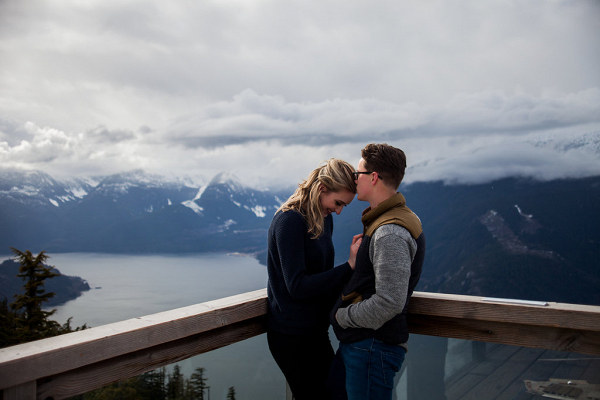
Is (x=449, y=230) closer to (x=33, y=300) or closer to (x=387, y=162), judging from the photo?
(x=33, y=300)

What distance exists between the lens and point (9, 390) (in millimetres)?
1162

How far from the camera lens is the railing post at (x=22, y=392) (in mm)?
1161

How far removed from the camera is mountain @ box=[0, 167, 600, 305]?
91438 millimetres

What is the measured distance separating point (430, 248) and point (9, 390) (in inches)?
5469

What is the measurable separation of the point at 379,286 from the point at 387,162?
1.89ft

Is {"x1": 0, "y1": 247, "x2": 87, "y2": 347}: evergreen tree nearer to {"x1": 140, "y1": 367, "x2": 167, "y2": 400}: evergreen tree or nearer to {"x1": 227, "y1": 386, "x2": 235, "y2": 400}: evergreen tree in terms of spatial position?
{"x1": 140, "y1": 367, "x2": 167, "y2": 400}: evergreen tree

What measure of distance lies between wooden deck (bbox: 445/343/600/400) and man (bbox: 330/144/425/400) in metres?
0.46

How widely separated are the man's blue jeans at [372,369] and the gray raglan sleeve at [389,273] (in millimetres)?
141

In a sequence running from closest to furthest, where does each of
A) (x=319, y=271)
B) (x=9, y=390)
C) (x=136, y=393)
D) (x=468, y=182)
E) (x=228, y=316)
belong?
(x=9, y=390) < (x=228, y=316) < (x=319, y=271) < (x=136, y=393) < (x=468, y=182)

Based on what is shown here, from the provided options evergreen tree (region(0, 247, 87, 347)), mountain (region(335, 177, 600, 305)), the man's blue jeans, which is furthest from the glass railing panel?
mountain (region(335, 177, 600, 305))

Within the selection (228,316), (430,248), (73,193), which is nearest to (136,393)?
(228,316)

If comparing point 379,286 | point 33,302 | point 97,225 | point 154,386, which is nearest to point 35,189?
point 97,225

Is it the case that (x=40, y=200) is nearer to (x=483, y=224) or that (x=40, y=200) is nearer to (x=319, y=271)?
(x=483, y=224)

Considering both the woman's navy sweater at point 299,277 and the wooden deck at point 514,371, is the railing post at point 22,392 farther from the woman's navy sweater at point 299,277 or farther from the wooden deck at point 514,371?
the wooden deck at point 514,371
